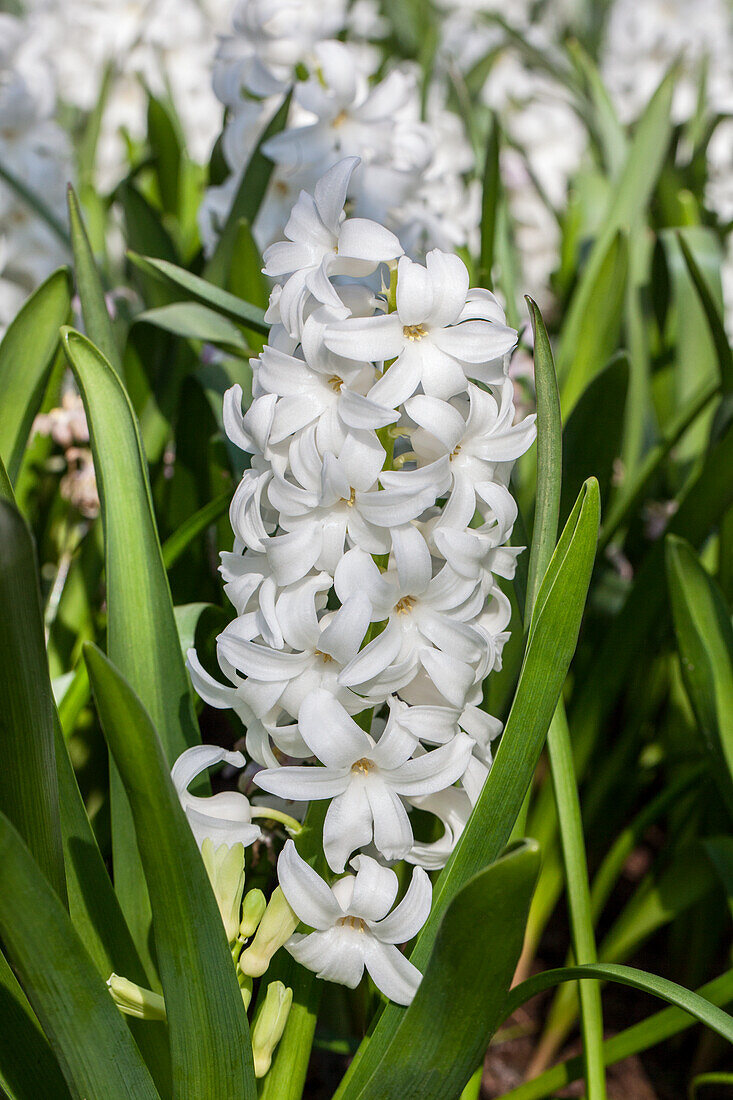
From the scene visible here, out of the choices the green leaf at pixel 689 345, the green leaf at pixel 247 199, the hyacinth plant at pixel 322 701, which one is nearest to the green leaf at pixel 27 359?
the hyacinth plant at pixel 322 701

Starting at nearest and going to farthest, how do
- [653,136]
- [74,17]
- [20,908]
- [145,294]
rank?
[20,908], [145,294], [653,136], [74,17]

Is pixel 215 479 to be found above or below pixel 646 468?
above

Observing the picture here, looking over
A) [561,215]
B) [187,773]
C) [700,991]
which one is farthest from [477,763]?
[561,215]

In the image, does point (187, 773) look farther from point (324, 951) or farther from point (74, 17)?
point (74, 17)

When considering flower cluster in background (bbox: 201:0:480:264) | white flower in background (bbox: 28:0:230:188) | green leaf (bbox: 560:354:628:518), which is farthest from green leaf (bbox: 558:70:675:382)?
white flower in background (bbox: 28:0:230:188)

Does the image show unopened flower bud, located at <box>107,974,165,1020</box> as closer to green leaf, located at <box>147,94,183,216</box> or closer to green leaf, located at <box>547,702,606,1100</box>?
green leaf, located at <box>547,702,606,1100</box>

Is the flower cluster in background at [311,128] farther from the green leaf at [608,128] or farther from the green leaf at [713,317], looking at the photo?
the green leaf at [608,128]
